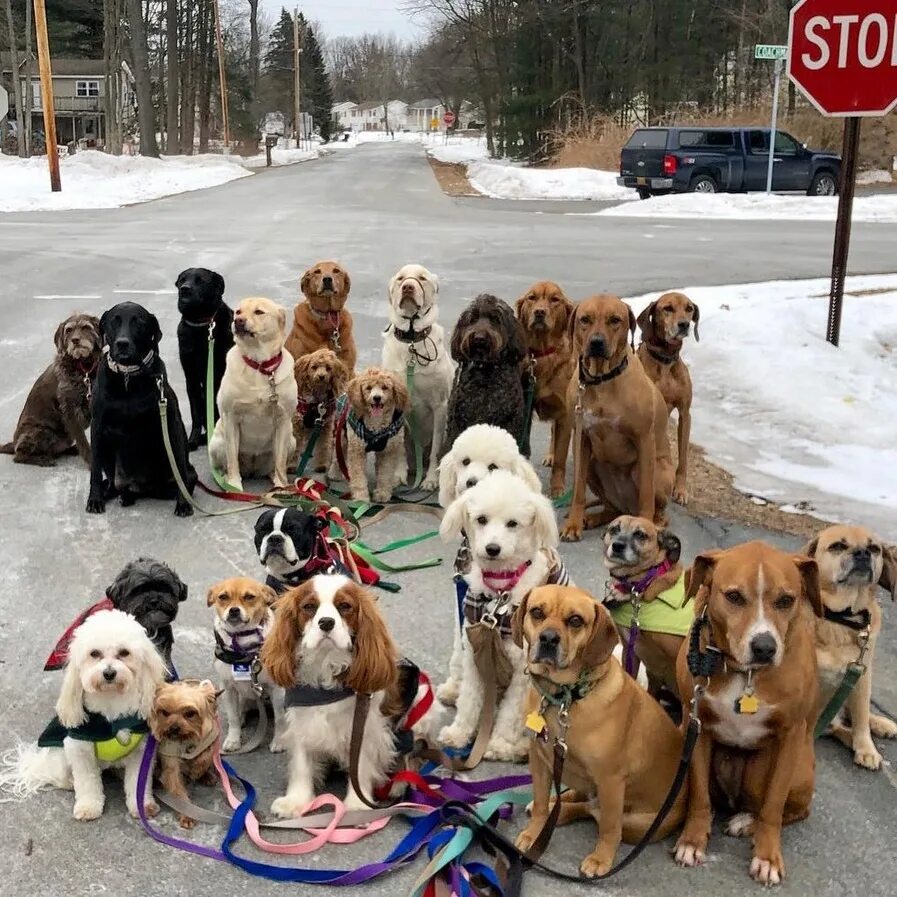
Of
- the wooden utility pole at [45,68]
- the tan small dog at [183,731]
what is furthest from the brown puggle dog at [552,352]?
the wooden utility pole at [45,68]

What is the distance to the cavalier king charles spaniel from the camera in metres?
3.54

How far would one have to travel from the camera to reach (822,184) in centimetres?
2875

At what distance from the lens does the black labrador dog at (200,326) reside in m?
7.30

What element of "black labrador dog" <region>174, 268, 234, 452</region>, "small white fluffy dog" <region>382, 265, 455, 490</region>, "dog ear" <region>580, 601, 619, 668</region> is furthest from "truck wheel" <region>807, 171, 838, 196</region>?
"dog ear" <region>580, 601, 619, 668</region>

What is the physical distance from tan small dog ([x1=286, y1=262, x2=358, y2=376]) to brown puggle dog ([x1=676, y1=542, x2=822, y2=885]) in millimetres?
4939

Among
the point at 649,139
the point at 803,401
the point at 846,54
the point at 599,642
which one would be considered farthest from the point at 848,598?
the point at 649,139

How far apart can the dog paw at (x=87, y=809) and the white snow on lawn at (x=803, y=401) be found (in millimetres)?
4843

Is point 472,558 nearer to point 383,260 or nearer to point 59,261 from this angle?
point 383,260

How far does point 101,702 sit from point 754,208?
81.9ft

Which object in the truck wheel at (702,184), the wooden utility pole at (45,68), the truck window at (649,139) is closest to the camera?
the truck wheel at (702,184)

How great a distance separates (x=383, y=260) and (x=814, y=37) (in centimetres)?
838

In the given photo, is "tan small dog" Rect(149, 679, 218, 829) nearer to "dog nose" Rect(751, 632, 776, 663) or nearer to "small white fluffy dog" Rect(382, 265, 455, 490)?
"dog nose" Rect(751, 632, 776, 663)

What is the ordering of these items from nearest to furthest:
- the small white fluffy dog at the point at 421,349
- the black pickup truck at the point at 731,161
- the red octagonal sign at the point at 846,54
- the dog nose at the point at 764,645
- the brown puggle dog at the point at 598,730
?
the dog nose at the point at 764,645 → the brown puggle dog at the point at 598,730 → the small white fluffy dog at the point at 421,349 → the red octagonal sign at the point at 846,54 → the black pickup truck at the point at 731,161

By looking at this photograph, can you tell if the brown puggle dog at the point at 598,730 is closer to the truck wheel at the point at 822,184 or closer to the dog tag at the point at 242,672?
the dog tag at the point at 242,672
